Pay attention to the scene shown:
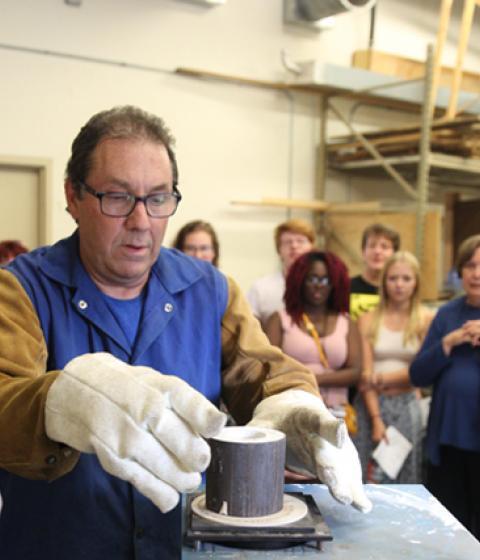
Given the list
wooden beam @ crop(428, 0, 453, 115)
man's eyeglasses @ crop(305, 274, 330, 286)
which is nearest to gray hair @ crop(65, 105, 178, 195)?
man's eyeglasses @ crop(305, 274, 330, 286)

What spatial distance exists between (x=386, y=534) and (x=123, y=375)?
47 cm

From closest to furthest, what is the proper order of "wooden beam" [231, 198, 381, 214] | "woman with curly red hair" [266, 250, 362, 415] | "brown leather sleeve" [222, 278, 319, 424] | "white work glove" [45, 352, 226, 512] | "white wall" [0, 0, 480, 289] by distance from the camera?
"white work glove" [45, 352, 226, 512] < "brown leather sleeve" [222, 278, 319, 424] < "woman with curly red hair" [266, 250, 362, 415] < "white wall" [0, 0, 480, 289] < "wooden beam" [231, 198, 381, 214]

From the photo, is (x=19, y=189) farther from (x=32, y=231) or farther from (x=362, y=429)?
(x=362, y=429)

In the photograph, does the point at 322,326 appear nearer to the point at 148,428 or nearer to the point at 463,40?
the point at 148,428

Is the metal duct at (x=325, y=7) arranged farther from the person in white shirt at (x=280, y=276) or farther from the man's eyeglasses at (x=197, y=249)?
the man's eyeglasses at (x=197, y=249)

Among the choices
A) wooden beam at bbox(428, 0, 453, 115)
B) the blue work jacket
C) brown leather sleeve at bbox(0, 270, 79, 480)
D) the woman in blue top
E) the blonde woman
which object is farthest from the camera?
wooden beam at bbox(428, 0, 453, 115)

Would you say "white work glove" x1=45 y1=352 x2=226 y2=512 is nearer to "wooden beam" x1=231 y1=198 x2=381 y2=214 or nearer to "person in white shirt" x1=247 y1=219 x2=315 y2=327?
"person in white shirt" x1=247 y1=219 x2=315 y2=327

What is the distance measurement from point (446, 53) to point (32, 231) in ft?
13.7

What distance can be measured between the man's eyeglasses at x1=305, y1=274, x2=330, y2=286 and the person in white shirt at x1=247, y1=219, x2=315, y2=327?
1.12 feet

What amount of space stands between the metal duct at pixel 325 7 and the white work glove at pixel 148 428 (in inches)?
179

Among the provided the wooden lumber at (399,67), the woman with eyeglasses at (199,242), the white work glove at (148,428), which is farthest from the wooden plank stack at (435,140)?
the white work glove at (148,428)

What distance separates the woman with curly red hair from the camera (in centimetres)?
303

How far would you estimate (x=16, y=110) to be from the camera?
14.4 feet

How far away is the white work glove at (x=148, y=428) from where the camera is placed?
2.93 feet
